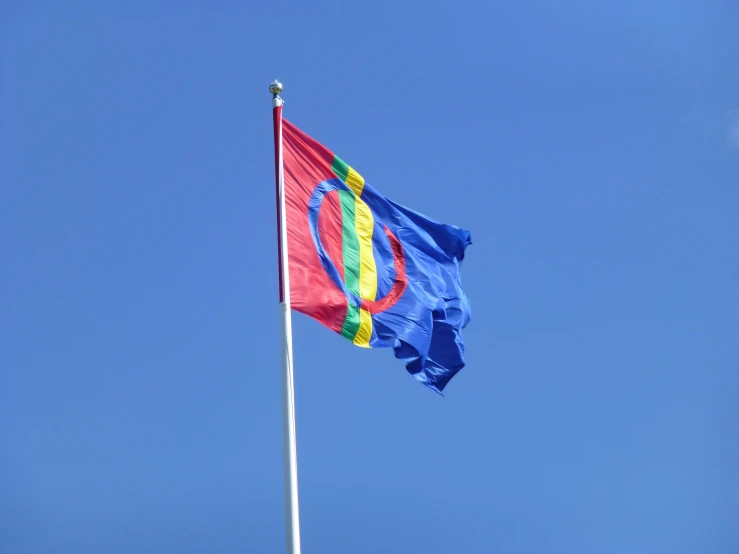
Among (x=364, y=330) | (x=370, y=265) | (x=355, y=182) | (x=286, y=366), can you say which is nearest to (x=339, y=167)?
(x=355, y=182)

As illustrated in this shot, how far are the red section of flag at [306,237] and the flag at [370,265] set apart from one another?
0.07 ft

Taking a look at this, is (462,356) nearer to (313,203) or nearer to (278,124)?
(313,203)

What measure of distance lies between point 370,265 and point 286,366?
518 centimetres

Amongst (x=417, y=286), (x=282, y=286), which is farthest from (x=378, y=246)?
(x=282, y=286)

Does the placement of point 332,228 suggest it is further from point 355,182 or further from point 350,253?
point 355,182

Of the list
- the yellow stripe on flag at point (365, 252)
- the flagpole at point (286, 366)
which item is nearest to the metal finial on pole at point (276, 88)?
the flagpole at point (286, 366)

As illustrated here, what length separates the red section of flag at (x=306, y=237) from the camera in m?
22.2

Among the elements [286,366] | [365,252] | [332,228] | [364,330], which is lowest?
[286,366]

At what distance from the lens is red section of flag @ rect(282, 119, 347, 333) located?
22250 millimetres

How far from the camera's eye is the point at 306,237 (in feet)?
75.5

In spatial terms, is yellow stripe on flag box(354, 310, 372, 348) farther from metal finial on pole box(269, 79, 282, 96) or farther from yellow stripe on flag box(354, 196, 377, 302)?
metal finial on pole box(269, 79, 282, 96)

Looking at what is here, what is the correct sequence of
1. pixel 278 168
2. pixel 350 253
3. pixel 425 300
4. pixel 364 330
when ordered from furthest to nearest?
pixel 425 300 < pixel 350 253 < pixel 364 330 < pixel 278 168

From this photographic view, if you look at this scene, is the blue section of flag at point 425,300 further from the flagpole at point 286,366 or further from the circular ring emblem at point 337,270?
the flagpole at point 286,366

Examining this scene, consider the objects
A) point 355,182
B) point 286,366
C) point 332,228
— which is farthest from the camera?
point 355,182
